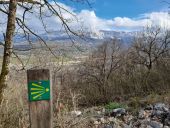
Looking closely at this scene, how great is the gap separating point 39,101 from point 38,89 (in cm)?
17

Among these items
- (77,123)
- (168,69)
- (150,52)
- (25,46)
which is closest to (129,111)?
(25,46)

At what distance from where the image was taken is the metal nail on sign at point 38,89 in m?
5.62

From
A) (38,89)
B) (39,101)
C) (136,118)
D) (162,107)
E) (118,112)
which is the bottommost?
(136,118)

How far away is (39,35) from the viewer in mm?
10609

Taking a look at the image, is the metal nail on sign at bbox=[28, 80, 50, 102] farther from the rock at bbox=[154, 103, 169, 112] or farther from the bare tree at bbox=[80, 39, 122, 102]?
the bare tree at bbox=[80, 39, 122, 102]

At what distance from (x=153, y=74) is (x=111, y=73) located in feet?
8.72

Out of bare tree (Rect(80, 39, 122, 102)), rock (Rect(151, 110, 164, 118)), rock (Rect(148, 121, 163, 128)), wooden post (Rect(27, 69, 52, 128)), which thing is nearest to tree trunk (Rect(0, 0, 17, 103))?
wooden post (Rect(27, 69, 52, 128))

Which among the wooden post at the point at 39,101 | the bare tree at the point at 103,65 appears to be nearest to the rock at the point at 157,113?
the wooden post at the point at 39,101

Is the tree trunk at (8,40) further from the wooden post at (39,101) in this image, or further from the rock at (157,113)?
the rock at (157,113)

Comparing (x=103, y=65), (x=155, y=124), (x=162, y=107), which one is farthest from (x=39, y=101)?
(x=103, y=65)

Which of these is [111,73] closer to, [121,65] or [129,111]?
[121,65]

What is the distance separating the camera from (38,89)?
18.5ft

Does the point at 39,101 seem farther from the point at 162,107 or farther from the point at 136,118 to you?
the point at 162,107

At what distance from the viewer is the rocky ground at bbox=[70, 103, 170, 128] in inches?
510
